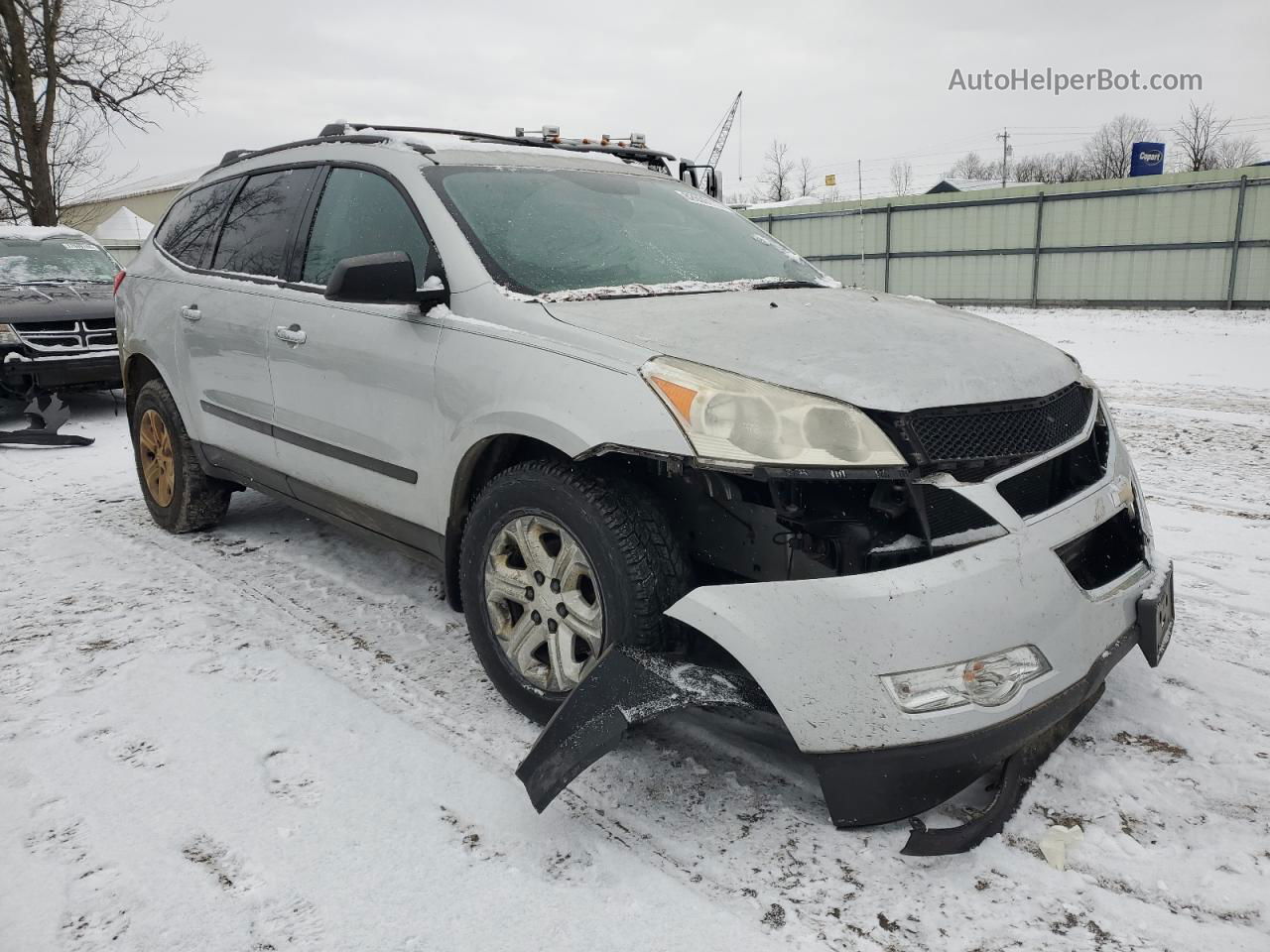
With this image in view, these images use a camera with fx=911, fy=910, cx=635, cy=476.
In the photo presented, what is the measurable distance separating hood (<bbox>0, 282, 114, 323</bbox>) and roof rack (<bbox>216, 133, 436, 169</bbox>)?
4783mm

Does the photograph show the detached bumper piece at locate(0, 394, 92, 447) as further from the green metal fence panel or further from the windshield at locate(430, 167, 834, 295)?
the green metal fence panel

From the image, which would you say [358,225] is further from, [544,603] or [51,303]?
[51,303]

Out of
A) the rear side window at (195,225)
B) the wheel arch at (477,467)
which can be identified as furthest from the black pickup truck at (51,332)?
the wheel arch at (477,467)

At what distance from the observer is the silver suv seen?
205 cm

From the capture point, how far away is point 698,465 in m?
2.15

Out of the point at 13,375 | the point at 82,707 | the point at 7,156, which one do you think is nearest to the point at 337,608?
the point at 82,707

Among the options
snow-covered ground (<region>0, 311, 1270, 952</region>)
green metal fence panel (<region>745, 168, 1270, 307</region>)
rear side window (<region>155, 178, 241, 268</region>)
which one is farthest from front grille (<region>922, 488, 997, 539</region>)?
green metal fence panel (<region>745, 168, 1270, 307</region>)

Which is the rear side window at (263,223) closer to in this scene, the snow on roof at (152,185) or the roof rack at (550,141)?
the roof rack at (550,141)

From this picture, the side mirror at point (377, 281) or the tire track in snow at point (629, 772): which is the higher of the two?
the side mirror at point (377, 281)

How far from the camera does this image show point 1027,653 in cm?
208

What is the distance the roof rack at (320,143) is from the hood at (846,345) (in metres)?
1.13

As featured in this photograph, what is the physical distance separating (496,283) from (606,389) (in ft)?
2.29

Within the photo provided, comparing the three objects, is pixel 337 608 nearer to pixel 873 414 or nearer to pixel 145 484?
pixel 145 484

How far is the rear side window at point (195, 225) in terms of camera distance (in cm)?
438
